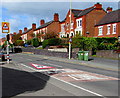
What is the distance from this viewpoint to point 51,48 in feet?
135

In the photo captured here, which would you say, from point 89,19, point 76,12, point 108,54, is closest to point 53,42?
point 89,19

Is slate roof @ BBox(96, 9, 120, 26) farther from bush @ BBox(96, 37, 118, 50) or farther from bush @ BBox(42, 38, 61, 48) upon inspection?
bush @ BBox(42, 38, 61, 48)

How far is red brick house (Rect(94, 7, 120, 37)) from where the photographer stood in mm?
37222

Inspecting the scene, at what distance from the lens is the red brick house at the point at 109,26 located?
3722 centimetres

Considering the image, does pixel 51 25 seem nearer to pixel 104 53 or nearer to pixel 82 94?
pixel 104 53

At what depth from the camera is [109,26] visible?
130 ft

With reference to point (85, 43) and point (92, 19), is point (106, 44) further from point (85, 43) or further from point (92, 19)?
point (92, 19)

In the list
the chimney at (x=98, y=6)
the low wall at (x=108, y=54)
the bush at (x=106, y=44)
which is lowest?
the low wall at (x=108, y=54)

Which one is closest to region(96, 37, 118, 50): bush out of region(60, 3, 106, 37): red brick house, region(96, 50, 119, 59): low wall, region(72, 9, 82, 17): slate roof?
region(96, 50, 119, 59): low wall

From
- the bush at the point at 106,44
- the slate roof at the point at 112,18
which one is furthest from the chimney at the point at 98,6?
the bush at the point at 106,44

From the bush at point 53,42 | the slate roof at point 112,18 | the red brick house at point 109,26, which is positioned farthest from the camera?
the bush at point 53,42

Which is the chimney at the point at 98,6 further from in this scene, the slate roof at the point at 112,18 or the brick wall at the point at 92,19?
the slate roof at the point at 112,18

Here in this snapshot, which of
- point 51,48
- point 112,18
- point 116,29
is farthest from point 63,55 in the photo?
point 112,18

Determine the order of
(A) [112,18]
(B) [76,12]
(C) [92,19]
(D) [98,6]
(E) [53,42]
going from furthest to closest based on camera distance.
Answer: (B) [76,12] → (D) [98,6] → (C) [92,19] → (E) [53,42] → (A) [112,18]
